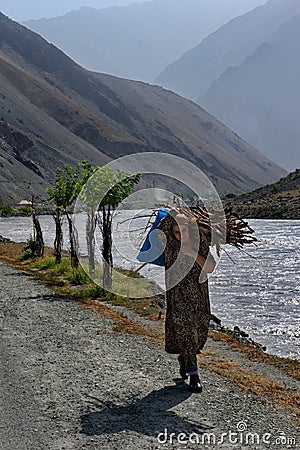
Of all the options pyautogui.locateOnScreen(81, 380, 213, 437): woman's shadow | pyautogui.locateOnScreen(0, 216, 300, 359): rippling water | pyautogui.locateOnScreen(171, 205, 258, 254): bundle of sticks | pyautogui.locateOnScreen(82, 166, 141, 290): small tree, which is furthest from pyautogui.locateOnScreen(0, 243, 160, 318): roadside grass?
pyautogui.locateOnScreen(81, 380, 213, 437): woman's shadow

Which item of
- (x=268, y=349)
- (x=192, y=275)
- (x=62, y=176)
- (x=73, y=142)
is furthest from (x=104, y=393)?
(x=73, y=142)

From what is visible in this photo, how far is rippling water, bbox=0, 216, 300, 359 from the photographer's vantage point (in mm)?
18141

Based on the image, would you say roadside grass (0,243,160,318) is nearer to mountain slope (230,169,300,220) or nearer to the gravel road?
the gravel road

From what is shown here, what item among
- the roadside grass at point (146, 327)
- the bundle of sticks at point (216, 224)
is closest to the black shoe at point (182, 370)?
the roadside grass at point (146, 327)

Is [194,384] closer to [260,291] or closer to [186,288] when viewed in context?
[186,288]

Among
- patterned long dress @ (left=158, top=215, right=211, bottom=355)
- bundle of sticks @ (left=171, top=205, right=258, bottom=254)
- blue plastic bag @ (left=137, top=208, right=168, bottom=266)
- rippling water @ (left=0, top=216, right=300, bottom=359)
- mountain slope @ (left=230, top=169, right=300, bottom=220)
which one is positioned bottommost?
rippling water @ (left=0, top=216, right=300, bottom=359)

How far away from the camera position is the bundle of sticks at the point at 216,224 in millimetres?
8148

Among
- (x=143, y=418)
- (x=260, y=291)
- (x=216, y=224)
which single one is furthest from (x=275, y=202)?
(x=143, y=418)

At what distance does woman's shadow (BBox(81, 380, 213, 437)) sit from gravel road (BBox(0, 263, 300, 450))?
1 centimetres

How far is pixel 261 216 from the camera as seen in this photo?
287 feet

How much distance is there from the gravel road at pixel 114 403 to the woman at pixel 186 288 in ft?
2.20

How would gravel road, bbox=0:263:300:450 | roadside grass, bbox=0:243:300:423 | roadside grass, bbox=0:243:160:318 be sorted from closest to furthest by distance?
gravel road, bbox=0:263:300:450, roadside grass, bbox=0:243:300:423, roadside grass, bbox=0:243:160:318

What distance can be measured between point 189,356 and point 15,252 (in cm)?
2805

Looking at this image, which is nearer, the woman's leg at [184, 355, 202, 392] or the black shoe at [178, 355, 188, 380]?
the woman's leg at [184, 355, 202, 392]
